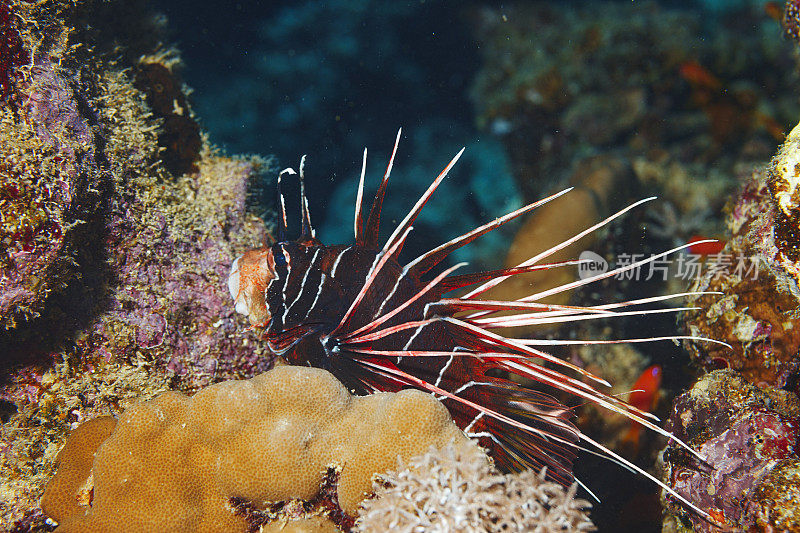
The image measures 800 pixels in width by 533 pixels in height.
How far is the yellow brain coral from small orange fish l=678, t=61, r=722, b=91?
7.80m

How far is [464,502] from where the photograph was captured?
1.47 metres

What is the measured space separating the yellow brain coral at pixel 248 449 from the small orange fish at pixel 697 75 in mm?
7797

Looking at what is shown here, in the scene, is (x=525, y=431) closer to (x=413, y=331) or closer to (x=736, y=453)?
(x=413, y=331)

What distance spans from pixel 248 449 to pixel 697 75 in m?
8.46

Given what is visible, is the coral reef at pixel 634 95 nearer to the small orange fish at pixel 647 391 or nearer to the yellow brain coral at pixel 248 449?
the small orange fish at pixel 647 391

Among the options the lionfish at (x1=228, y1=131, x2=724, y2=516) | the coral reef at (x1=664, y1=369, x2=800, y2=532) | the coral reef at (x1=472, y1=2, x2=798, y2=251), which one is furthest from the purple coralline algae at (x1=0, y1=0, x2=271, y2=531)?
the coral reef at (x1=472, y1=2, x2=798, y2=251)

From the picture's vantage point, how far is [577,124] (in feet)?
22.2

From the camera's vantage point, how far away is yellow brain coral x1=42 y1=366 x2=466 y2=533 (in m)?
1.76

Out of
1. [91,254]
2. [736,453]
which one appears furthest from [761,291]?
[91,254]

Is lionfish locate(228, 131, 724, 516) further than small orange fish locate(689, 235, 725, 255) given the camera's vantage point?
No

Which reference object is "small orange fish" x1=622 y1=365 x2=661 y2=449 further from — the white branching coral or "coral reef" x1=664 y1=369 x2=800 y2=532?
the white branching coral

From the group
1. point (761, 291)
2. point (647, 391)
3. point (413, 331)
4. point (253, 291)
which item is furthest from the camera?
point (647, 391)

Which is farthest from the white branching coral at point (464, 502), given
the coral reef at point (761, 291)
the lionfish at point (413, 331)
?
the coral reef at point (761, 291)

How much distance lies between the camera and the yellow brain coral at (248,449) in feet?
5.77
